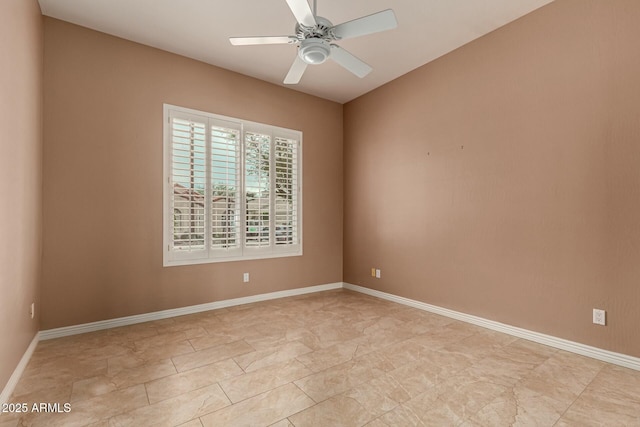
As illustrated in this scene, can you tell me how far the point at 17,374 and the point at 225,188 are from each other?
247cm

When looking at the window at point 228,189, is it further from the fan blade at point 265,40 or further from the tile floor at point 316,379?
the fan blade at point 265,40

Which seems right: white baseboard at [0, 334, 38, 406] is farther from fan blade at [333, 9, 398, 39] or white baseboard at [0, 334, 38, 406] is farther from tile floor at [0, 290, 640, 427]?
fan blade at [333, 9, 398, 39]

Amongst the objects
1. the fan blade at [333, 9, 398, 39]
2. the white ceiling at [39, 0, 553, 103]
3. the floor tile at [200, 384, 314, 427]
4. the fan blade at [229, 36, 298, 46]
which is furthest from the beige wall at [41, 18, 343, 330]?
the fan blade at [333, 9, 398, 39]

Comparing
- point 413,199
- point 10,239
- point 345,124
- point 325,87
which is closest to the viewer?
point 10,239

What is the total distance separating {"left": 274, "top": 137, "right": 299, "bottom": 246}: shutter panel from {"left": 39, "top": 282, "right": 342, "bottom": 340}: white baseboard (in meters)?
0.74

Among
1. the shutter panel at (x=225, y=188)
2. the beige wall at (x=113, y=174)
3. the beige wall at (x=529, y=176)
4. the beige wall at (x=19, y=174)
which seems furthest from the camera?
the shutter panel at (x=225, y=188)

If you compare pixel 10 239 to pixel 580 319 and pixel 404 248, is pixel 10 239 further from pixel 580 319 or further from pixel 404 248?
pixel 580 319

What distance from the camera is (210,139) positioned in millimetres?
3875

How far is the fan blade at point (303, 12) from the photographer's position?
6.52 feet

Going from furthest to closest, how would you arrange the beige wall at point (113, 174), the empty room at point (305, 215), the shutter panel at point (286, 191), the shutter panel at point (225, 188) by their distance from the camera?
the shutter panel at point (286, 191) → the shutter panel at point (225, 188) → the beige wall at point (113, 174) → the empty room at point (305, 215)

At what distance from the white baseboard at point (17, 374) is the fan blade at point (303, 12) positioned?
9.76 feet

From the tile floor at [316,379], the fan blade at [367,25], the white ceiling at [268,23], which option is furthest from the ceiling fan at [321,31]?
the tile floor at [316,379]

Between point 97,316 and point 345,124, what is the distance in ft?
13.7

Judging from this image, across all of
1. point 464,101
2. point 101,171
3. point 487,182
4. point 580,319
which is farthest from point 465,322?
point 101,171
